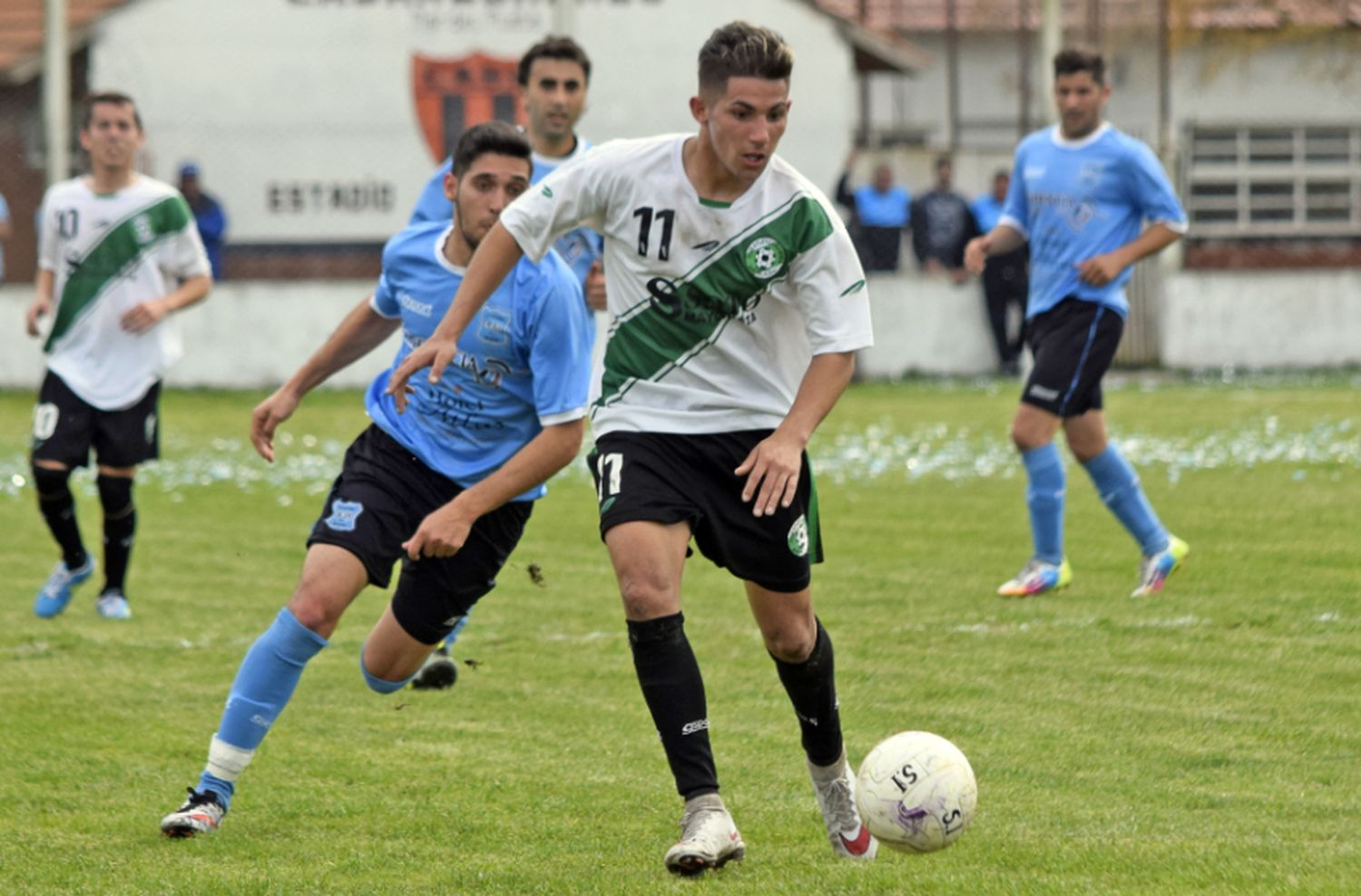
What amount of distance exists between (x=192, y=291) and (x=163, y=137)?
42.1 feet

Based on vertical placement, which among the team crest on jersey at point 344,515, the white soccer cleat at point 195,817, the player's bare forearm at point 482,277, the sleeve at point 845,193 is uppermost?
the player's bare forearm at point 482,277

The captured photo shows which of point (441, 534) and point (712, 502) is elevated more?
point (712, 502)

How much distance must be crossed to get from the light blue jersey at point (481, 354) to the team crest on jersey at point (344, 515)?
0.28 meters

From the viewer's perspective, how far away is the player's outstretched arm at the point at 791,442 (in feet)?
15.8

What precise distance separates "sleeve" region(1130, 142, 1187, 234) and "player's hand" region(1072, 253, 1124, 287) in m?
0.33

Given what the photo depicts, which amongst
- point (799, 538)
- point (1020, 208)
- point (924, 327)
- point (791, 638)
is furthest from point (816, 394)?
point (924, 327)

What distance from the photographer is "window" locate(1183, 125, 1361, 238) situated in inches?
1077

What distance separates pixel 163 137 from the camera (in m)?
21.6

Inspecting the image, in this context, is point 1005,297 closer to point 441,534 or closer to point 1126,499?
point 1126,499

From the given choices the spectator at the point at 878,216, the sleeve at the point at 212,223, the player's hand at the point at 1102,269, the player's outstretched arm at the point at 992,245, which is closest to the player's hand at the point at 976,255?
the player's outstretched arm at the point at 992,245

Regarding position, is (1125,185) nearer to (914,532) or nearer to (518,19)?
(914,532)

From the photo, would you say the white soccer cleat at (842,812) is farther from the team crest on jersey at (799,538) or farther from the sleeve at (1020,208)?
the sleeve at (1020,208)

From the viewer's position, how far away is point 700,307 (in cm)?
508

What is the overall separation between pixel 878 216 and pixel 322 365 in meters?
16.2
